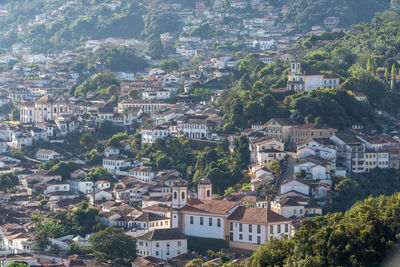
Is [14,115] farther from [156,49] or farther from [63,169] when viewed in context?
[156,49]

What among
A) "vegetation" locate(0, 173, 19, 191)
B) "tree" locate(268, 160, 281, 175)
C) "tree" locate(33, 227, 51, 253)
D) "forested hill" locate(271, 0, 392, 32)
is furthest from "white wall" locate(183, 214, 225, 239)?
"forested hill" locate(271, 0, 392, 32)

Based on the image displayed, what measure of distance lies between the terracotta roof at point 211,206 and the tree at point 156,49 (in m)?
52.6

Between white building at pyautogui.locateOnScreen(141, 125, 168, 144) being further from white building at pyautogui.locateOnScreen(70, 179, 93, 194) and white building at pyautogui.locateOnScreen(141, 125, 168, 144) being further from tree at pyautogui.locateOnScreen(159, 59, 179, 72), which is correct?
tree at pyautogui.locateOnScreen(159, 59, 179, 72)

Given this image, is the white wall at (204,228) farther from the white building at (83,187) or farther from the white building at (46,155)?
the white building at (46,155)

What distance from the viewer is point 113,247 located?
44.3 m

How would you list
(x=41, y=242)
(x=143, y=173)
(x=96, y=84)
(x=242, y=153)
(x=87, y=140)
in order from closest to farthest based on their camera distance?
(x=41, y=242)
(x=242, y=153)
(x=143, y=173)
(x=87, y=140)
(x=96, y=84)

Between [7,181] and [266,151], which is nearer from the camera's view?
[266,151]

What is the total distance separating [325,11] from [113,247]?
227 ft

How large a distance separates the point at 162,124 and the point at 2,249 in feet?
68.0

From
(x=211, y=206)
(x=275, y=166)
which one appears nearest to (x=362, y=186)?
(x=275, y=166)

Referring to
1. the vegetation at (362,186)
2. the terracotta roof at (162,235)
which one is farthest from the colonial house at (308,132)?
the terracotta roof at (162,235)

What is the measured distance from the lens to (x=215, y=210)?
46219 millimetres

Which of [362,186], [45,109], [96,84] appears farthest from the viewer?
[96,84]

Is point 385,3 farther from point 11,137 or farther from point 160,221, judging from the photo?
point 160,221
